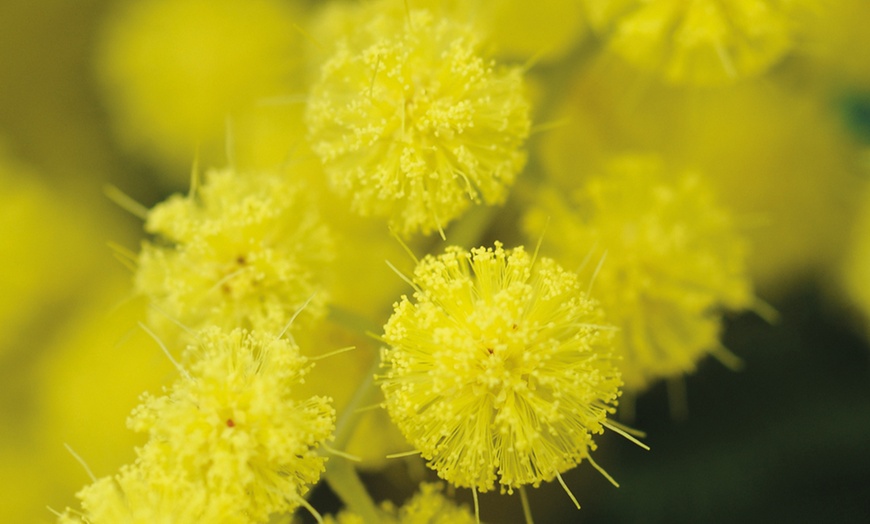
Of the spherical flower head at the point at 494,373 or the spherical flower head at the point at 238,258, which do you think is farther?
the spherical flower head at the point at 238,258

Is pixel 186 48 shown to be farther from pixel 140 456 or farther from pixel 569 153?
pixel 140 456

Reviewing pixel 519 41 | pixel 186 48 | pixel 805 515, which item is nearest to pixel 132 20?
pixel 186 48

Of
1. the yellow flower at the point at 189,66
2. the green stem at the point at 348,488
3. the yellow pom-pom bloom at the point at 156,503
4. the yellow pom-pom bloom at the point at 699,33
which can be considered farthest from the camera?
the yellow flower at the point at 189,66

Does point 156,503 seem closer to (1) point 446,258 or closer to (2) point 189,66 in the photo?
(1) point 446,258

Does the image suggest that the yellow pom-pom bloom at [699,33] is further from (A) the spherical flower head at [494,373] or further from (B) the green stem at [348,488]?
(B) the green stem at [348,488]

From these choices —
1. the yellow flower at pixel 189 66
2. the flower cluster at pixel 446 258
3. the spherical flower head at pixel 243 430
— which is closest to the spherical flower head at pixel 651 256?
the flower cluster at pixel 446 258

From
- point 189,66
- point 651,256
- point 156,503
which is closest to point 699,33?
point 651,256
